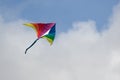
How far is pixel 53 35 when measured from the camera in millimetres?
44406

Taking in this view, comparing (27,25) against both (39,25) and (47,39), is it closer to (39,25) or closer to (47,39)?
(39,25)

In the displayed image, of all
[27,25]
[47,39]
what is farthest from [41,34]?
[27,25]

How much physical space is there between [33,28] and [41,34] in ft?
13.7

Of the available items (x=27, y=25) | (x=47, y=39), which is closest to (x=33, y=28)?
(x=27, y=25)

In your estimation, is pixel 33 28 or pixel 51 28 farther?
pixel 33 28

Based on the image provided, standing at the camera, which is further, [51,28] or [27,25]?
[27,25]

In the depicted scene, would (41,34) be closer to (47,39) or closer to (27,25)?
(47,39)

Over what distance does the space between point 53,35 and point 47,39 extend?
57.5 inches

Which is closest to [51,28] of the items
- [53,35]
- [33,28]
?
[53,35]

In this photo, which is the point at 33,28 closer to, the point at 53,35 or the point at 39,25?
the point at 39,25

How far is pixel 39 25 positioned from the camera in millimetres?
45375

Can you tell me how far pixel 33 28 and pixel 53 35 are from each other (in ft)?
17.4

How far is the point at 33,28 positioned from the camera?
1860 inches

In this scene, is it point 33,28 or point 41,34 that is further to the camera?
point 33,28
